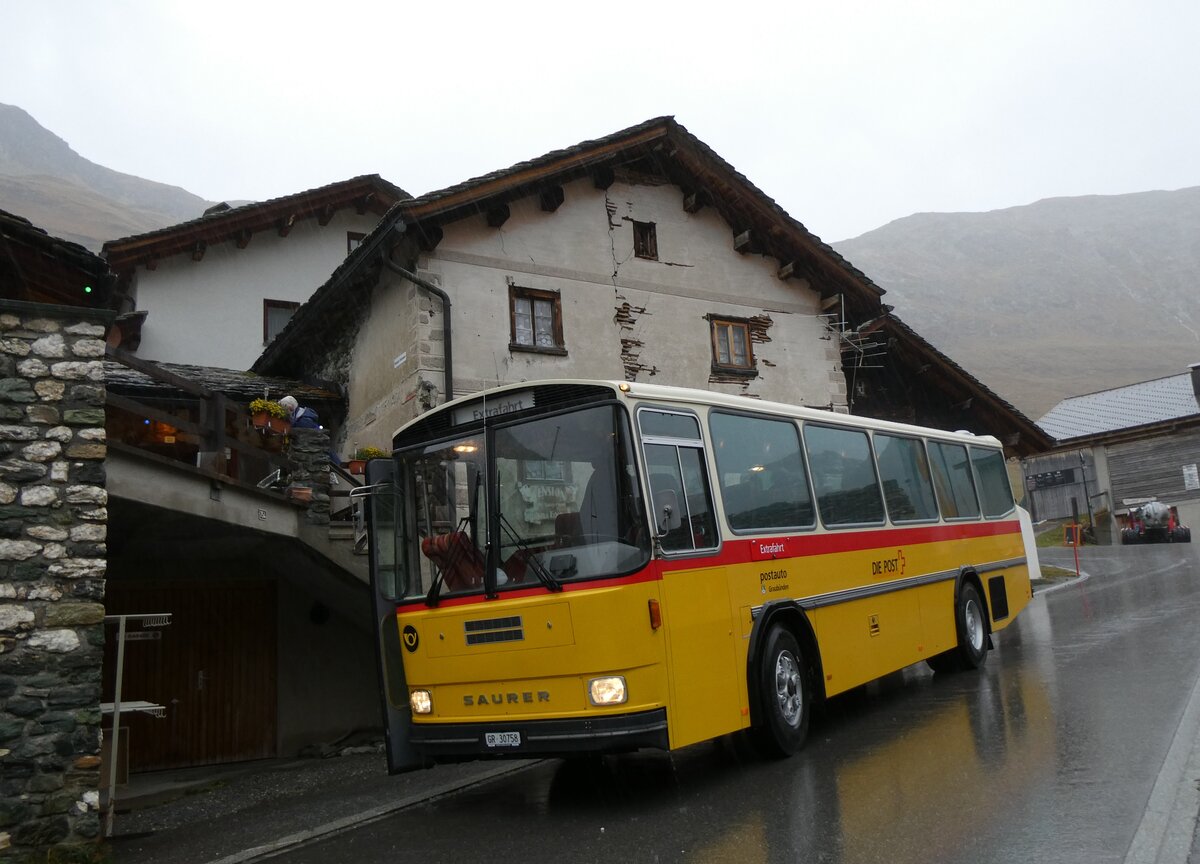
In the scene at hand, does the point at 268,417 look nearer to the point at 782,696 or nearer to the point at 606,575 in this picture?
the point at 606,575

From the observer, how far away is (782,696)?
292 inches

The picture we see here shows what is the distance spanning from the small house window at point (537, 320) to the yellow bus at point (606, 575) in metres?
7.59

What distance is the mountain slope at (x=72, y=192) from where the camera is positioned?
12244 centimetres

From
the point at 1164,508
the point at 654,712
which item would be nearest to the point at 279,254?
the point at 654,712

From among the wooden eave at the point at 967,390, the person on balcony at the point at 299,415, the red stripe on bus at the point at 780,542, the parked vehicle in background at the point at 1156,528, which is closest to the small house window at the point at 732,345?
the wooden eave at the point at 967,390

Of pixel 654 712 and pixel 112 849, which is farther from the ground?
pixel 654 712

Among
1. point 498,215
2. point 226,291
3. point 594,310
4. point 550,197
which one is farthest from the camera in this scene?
point 226,291

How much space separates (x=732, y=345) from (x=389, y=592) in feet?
38.7

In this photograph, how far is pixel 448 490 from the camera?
7125 millimetres

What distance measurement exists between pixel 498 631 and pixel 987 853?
10.4 feet

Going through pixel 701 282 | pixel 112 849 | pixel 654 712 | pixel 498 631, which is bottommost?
pixel 112 849

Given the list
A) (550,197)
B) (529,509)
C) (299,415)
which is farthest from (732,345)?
(529,509)

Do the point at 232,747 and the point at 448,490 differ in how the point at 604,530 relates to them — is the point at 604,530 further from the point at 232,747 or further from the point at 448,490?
the point at 232,747

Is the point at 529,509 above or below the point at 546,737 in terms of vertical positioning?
above
